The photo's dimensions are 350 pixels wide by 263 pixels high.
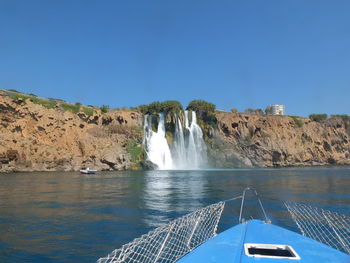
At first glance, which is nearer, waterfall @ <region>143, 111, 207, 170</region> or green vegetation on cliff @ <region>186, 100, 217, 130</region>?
waterfall @ <region>143, 111, 207, 170</region>

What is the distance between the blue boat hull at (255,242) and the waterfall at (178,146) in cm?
6732

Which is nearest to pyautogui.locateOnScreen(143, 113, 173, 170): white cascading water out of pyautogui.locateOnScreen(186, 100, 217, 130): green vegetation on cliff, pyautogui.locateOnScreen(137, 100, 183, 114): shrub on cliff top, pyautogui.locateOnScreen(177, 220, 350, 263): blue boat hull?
pyautogui.locateOnScreen(137, 100, 183, 114): shrub on cliff top

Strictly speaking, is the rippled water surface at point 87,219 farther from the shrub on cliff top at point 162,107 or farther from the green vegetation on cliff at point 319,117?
the green vegetation on cliff at point 319,117

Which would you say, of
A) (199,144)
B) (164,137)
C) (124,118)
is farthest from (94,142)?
(199,144)

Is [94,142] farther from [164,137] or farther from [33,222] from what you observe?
[33,222]

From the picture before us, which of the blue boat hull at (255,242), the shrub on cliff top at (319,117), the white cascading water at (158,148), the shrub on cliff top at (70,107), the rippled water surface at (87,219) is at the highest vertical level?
the shrub on cliff top at (319,117)

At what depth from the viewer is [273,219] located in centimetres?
1547

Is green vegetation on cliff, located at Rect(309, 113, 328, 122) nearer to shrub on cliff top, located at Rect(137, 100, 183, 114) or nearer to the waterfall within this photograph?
the waterfall

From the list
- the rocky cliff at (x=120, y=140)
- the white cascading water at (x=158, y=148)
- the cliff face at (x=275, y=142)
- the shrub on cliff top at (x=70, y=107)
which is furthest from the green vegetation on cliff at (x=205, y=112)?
the shrub on cliff top at (x=70, y=107)

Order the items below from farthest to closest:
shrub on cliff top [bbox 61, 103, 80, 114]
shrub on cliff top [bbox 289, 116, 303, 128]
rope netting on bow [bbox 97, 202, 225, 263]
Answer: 1. shrub on cliff top [bbox 289, 116, 303, 128]
2. shrub on cliff top [bbox 61, 103, 80, 114]
3. rope netting on bow [bbox 97, 202, 225, 263]

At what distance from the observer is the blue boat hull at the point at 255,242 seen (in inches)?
217

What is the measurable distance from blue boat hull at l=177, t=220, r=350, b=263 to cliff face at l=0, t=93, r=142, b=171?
6201cm

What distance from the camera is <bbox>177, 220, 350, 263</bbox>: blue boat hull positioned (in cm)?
551

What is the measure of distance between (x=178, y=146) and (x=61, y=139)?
28.8 metres
